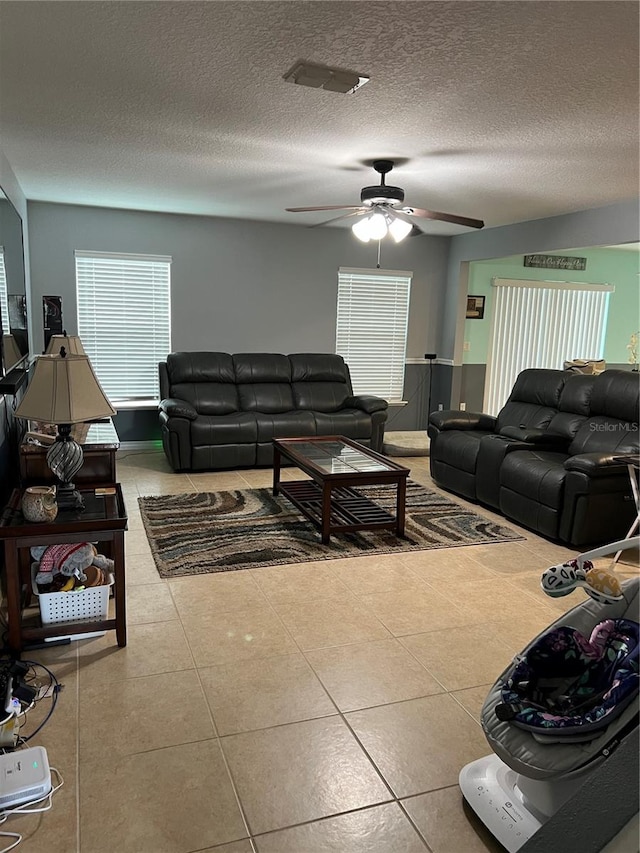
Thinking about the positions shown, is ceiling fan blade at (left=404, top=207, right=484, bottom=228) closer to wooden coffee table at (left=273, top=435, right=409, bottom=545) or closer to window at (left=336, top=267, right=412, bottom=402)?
wooden coffee table at (left=273, top=435, right=409, bottom=545)

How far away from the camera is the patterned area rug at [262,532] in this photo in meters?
3.77

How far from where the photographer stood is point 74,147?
4.00 metres

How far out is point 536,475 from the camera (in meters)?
4.25

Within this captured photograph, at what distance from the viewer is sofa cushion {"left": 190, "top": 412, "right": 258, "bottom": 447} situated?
5.69 m

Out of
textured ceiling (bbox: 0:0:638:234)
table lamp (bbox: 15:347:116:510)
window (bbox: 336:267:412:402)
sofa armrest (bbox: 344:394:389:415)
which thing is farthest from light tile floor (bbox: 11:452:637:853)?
window (bbox: 336:267:412:402)

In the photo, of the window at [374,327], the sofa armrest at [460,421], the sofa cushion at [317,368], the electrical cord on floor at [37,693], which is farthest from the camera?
the window at [374,327]

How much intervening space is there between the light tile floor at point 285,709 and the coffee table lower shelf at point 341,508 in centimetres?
52

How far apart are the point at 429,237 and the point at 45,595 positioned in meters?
6.28

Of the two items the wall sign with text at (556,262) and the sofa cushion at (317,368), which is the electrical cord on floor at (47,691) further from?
the wall sign with text at (556,262)

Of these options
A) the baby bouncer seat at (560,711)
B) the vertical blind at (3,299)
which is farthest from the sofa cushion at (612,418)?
the vertical blind at (3,299)

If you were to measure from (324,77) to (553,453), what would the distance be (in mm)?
3234

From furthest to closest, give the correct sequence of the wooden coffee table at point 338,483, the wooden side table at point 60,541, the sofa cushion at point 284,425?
the sofa cushion at point 284,425 → the wooden coffee table at point 338,483 → the wooden side table at point 60,541

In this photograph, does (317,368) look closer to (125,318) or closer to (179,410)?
(179,410)

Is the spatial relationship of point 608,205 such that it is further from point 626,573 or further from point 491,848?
point 491,848
